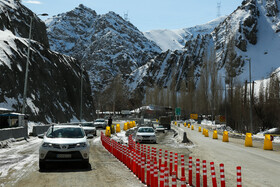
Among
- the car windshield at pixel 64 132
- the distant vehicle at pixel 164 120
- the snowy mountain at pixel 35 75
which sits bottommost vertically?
the distant vehicle at pixel 164 120

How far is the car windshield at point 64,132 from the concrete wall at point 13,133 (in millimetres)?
12675

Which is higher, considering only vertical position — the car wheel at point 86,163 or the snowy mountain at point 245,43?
the snowy mountain at point 245,43

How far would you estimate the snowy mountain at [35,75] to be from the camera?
54.2 meters

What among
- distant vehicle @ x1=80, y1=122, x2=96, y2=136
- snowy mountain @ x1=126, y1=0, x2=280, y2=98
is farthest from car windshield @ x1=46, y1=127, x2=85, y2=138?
snowy mountain @ x1=126, y1=0, x2=280, y2=98

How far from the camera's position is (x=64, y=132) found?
14.0 metres

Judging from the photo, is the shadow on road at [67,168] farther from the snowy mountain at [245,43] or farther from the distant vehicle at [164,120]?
the snowy mountain at [245,43]

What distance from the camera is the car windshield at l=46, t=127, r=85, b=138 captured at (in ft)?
45.1

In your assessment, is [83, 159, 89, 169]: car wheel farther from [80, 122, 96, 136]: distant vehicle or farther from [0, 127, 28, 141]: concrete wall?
[80, 122, 96, 136]: distant vehicle

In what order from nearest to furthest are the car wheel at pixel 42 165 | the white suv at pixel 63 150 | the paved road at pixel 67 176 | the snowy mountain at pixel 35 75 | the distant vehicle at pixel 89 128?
the paved road at pixel 67 176, the white suv at pixel 63 150, the car wheel at pixel 42 165, the distant vehicle at pixel 89 128, the snowy mountain at pixel 35 75

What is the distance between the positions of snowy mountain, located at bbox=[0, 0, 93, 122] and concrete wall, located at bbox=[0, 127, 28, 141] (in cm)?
2100

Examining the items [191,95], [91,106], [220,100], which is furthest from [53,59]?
[191,95]

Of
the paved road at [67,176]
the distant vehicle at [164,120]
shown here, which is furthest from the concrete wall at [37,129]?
the distant vehicle at [164,120]

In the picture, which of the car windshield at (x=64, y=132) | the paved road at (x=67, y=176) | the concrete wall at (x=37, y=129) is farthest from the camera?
the concrete wall at (x=37, y=129)

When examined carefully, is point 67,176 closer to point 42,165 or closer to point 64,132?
point 42,165
